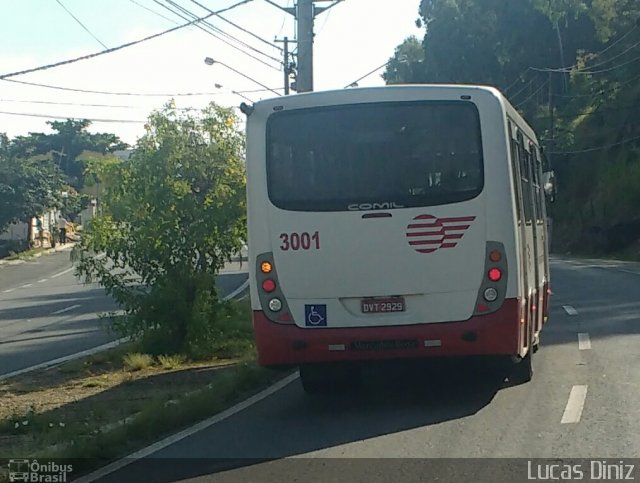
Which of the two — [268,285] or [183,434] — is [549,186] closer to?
[268,285]

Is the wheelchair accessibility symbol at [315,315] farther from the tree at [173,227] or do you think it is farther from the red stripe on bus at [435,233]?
the tree at [173,227]

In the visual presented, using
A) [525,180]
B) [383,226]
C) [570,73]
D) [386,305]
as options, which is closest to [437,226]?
[383,226]

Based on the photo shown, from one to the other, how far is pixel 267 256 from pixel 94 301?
25.4 metres

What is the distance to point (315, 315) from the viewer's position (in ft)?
33.4

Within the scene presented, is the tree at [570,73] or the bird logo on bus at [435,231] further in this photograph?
the tree at [570,73]

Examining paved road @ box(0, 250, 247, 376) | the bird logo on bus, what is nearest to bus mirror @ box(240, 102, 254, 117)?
the bird logo on bus

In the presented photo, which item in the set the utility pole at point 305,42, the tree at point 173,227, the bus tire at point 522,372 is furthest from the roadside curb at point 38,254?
the bus tire at point 522,372

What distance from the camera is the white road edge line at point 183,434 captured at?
8.25 m

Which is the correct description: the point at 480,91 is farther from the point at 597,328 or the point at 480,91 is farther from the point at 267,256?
the point at 597,328

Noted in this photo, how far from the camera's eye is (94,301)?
34.7 meters

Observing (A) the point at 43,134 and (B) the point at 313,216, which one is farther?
(A) the point at 43,134

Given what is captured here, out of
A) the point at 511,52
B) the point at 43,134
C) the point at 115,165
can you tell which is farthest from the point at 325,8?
the point at 43,134

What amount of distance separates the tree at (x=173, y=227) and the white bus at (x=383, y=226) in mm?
5856

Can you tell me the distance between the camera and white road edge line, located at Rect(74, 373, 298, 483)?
8.25 metres
